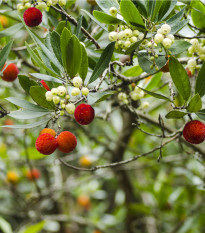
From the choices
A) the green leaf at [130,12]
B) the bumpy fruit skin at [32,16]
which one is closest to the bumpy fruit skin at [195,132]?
the green leaf at [130,12]

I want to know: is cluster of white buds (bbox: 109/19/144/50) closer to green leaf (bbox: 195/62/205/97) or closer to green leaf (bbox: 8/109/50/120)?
green leaf (bbox: 195/62/205/97)

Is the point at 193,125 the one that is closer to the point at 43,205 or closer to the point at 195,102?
the point at 195,102

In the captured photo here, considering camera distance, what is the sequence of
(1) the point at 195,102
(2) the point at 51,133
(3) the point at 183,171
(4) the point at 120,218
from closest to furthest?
(1) the point at 195,102
(2) the point at 51,133
(3) the point at 183,171
(4) the point at 120,218

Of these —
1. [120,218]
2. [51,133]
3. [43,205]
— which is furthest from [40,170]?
[51,133]

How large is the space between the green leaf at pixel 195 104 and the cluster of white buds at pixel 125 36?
0.76 feet

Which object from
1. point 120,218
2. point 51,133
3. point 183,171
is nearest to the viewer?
point 51,133

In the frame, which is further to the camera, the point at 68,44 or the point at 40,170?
the point at 40,170

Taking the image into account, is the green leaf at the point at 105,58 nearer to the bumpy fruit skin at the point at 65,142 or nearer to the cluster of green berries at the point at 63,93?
the cluster of green berries at the point at 63,93

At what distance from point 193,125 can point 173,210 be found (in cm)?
191

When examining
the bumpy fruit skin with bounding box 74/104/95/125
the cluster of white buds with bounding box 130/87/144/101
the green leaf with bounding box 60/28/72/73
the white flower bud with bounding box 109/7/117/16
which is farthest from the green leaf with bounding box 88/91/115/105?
the cluster of white buds with bounding box 130/87/144/101

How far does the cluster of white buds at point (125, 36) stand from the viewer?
0.81 meters

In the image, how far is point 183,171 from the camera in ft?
8.17

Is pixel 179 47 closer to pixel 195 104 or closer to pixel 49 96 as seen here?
pixel 195 104

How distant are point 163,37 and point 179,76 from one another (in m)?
0.11
